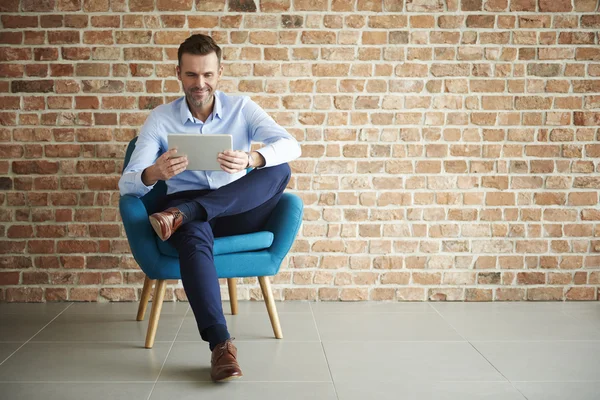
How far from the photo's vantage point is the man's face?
8.90ft

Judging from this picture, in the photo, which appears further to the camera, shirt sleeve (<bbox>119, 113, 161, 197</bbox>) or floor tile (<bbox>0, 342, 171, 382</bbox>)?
shirt sleeve (<bbox>119, 113, 161, 197</bbox>)

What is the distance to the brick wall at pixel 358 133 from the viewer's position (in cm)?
331

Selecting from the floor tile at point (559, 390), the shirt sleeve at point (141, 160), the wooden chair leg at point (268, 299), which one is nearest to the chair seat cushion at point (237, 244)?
the wooden chair leg at point (268, 299)

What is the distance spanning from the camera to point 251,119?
9.53 feet

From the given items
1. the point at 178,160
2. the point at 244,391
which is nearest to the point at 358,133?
the point at 178,160

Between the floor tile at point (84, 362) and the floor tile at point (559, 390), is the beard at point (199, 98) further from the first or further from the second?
the floor tile at point (559, 390)

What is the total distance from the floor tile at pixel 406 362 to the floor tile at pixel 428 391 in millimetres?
49

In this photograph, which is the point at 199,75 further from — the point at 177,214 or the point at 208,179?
the point at 177,214

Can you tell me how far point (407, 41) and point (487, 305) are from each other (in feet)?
5.05

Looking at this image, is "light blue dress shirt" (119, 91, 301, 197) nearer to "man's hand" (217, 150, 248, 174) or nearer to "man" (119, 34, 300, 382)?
"man" (119, 34, 300, 382)

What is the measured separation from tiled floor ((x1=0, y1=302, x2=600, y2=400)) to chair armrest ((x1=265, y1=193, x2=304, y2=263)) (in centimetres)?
41

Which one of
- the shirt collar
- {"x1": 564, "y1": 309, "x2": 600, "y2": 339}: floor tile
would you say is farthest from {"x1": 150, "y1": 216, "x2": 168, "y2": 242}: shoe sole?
{"x1": 564, "y1": 309, "x2": 600, "y2": 339}: floor tile

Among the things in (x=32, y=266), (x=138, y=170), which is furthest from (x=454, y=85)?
(x=32, y=266)

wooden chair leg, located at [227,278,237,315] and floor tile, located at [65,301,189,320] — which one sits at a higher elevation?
wooden chair leg, located at [227,278,237,315]
